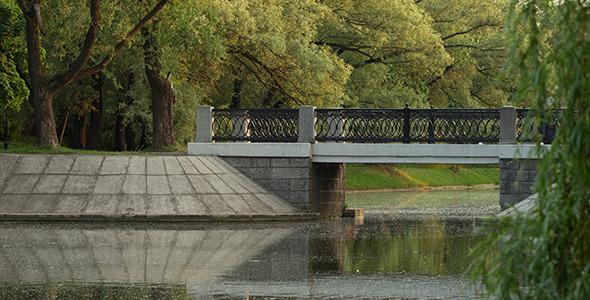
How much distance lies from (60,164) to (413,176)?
114ft

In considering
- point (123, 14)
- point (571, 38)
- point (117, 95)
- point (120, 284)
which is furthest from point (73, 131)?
point (571, 38)

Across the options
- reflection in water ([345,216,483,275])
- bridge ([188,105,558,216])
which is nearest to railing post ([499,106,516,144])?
bridge ([188,105,558,216])

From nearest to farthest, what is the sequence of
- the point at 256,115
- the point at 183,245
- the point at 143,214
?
1. the point at 183,245
2. the point at 143,214
3. the point at 256,115

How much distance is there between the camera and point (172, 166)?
23203mm

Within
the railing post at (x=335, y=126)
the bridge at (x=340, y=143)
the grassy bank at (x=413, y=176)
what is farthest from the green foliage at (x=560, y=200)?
the grassy bank at (x=413, y=176)

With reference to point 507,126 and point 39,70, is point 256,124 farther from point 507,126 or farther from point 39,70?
point 507,126

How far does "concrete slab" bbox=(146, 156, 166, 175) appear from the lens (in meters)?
22.8

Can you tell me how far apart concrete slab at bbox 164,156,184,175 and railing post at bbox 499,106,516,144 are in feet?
27.3

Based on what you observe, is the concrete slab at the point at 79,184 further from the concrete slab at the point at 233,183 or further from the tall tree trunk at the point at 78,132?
the tall tree trunk at the point at 78,132

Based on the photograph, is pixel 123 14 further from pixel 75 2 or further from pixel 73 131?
pixel 73 131

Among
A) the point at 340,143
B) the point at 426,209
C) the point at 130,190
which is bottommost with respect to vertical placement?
the point at 426,209

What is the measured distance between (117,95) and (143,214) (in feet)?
75.8

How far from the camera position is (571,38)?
6.00m

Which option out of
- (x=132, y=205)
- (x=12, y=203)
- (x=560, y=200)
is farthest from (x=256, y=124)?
(x=560, y=200)
